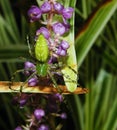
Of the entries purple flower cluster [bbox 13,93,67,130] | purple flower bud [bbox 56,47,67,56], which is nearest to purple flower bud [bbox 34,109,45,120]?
purple flower cluster [bbox 13,93,67,130]

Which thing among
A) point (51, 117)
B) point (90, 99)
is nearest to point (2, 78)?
point (90, 99)

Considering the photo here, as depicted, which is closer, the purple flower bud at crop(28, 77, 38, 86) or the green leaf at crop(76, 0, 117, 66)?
the purple flower bud at crop(28, 77, 38, 86)

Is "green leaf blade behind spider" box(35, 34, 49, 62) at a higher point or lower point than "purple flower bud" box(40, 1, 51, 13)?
lower

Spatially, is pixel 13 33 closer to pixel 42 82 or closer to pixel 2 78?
pixel 2 78

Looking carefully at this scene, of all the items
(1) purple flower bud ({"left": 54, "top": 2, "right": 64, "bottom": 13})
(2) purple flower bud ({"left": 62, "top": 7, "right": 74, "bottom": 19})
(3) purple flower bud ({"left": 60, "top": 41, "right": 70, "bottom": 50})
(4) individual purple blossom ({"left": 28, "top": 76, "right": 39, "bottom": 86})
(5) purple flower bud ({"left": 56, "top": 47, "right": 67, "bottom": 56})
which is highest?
(1) purple flower bud ({"left": 54, "top": 2, "right": 64, "bottom": 13})

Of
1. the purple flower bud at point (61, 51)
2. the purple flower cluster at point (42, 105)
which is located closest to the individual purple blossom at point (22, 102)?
the purple flower cluster at point (42, 105)

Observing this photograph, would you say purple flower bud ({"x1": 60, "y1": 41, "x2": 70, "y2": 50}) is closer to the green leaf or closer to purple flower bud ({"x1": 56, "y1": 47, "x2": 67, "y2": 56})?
purple flower bud ({"x1": 56, "y1": 47, "x2": 67, "y2": 56})

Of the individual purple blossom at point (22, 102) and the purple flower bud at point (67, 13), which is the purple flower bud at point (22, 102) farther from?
the purple flower bud at point (67, 13)

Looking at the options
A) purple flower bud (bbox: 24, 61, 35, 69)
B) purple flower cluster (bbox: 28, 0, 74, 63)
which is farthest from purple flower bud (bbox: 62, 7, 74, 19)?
purple flower bud (bbox: 24, 61, 35, 69)
